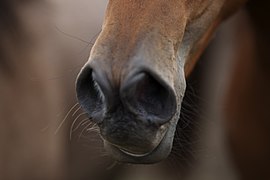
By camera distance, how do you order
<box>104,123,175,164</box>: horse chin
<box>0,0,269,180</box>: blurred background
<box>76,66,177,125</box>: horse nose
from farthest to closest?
<box>0,0,269,180</box>: blurred background → <box>104,123,175,164</box>: horse chin → <box>76,66,177,125</box>: horse nose


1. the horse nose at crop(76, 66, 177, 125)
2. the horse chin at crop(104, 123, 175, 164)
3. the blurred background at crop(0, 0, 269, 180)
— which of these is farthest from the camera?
the blurred background at crop(0, 0, 269, 180)

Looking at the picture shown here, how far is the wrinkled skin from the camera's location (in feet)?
3.68

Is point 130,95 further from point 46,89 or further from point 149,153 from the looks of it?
point 46,89

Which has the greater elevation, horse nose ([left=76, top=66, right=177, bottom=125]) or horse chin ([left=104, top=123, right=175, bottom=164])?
horse nose ([left=76, top=66, right=177, bottom=125])

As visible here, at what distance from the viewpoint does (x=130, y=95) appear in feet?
3.65

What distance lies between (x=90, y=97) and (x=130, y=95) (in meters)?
0.09

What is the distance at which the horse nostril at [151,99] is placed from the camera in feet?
3.67

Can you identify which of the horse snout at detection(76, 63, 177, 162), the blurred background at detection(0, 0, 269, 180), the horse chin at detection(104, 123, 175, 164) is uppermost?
the horse snout at detection(76, 63, 177, 162)

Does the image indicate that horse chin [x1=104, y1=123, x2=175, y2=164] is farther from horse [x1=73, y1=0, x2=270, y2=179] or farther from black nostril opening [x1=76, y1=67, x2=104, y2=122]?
black nostril opening [x1=76, y1=67, x2=104, y2=122]

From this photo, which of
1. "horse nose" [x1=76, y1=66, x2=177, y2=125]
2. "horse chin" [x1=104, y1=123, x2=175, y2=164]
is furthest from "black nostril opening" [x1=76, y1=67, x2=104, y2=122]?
"horse chin" [x1=104, y1=123, x2=175, y2=164]

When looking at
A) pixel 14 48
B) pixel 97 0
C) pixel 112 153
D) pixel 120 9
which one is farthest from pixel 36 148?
pixel 120 9

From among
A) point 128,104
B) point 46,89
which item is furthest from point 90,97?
point 46,89

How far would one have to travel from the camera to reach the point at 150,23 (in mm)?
1186

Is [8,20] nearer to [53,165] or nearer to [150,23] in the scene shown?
[53,165]
